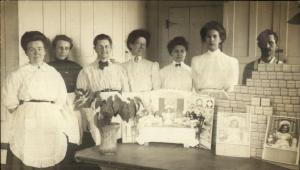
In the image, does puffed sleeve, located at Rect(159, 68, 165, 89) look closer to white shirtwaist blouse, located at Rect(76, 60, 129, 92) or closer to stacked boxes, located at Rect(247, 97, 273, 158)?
white shirtwaist blouse, located at Rect(76, 60, 129, 92)

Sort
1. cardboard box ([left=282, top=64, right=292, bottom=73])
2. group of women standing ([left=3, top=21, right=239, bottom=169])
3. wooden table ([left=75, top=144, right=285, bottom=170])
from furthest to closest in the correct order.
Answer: group of women standing ([left=3, top=21, right=239, bottom=169])
cardboard box ([left=282, top=64, right=292, bottom=73])
wooden table ([left=75, top=144, right=285, bottom=170])

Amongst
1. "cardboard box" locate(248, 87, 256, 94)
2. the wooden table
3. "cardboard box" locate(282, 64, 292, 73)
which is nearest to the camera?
the wooden table

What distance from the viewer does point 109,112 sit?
212cm

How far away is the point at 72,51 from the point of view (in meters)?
2.32

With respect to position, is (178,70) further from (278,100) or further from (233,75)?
(278,100)

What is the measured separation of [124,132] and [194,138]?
43cm

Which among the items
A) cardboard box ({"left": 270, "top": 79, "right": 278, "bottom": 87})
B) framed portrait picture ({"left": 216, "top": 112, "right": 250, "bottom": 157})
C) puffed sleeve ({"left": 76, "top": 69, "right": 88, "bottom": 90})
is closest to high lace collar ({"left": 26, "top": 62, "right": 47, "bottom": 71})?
puffed sleeve ({"left": 76, "top": 69, "right": 88, "bottom": 90})

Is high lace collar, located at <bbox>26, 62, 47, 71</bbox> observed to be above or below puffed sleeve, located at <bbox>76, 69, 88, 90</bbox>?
above

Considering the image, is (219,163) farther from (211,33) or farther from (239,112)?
(211,33)

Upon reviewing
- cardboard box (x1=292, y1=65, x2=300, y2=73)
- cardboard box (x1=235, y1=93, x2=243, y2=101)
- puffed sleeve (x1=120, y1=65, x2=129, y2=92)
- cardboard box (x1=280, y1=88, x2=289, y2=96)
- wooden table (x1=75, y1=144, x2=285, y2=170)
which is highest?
cardboard box (x1=292, y1=65, x2=300, y2=73)

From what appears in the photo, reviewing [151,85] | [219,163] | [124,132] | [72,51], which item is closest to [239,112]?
[219,163]

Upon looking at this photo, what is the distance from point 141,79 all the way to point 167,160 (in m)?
0.57

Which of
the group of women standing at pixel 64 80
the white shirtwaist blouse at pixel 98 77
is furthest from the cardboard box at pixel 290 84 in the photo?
the white shirtwaist blouse at pixel 98 77

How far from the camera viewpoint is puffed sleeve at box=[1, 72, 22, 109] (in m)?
2.25
